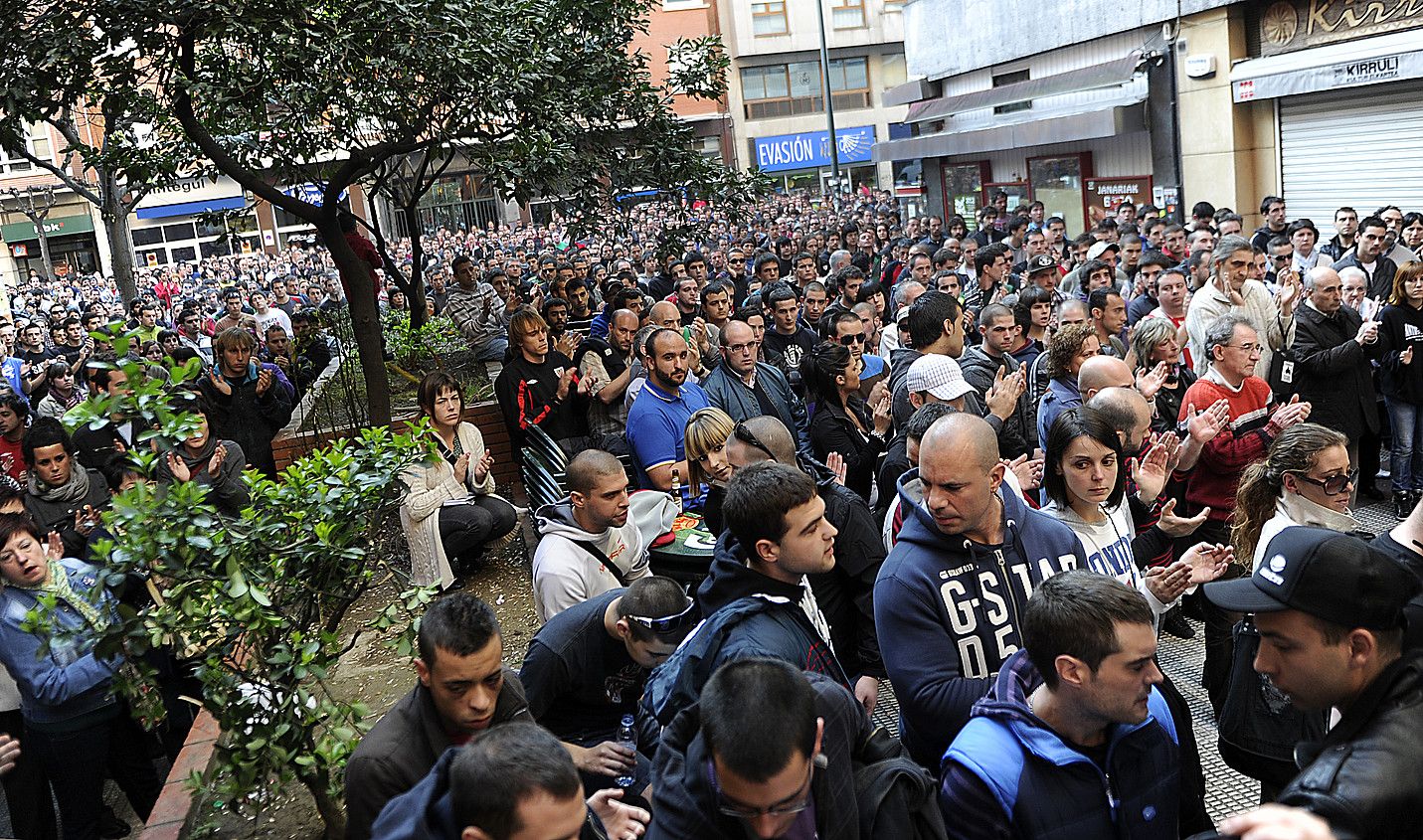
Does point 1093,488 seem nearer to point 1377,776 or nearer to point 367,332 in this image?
point 1377,776

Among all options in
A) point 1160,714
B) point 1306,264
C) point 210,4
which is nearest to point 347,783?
point 1160,714

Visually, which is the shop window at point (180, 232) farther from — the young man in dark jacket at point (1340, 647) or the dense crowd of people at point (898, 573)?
→ the young man in dark jacket at point (1340, 647)

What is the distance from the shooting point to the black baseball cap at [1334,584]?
2.69m

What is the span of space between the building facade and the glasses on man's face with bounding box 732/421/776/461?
4584 cm

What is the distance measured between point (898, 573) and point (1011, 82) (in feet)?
78.5

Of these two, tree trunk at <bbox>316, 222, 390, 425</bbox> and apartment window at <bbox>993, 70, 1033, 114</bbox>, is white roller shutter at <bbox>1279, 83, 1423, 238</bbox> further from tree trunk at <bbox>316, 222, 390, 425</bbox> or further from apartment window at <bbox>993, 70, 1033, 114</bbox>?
tree trunk at <bbox>316, 222, 390, 425</bbox>

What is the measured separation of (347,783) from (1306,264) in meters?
10.7

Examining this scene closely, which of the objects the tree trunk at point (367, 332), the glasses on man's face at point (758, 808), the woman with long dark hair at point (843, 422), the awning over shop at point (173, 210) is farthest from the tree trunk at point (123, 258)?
the awning over shop at point (173, 210)

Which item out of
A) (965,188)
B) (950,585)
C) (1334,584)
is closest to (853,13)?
(965,188)

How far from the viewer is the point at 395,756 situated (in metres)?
3.39

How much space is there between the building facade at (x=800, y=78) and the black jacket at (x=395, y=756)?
47.7 metres

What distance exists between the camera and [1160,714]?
308 centimetres

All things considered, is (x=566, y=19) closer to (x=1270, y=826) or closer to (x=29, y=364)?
(x=29, y=364)

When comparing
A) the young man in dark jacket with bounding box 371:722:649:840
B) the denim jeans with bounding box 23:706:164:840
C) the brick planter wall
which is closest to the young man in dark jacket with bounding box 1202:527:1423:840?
the young man in dark jacket with bounding box 371:722:649:840
